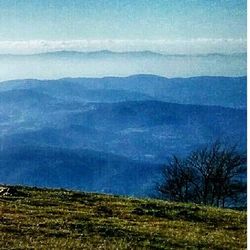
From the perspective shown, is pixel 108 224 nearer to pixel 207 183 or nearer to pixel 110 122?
pixel 110 122

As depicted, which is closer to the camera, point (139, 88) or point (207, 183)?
point (139, 88)

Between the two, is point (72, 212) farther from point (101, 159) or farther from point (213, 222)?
point (213, 222)

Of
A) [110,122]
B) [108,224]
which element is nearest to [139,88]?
[110,122]

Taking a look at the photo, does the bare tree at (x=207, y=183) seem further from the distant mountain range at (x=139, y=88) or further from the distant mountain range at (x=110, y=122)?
the distant mountain range at (x=139, y=88)

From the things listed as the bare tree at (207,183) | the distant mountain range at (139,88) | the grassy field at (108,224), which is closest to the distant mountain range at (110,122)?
the distant mountain range at (139,88)

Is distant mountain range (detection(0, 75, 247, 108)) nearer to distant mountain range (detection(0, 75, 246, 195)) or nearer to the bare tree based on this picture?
distant mountain range (detection(0, 75, 246, 195))

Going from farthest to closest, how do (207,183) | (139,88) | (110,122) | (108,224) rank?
(207,183) → (110,122) → (139,88) → (108,224)

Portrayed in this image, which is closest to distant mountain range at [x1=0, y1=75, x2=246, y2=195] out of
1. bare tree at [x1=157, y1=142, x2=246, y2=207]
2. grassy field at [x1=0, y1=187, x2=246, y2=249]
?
grassy field at [x1=0, y1=187, x2=246, y2=249]
